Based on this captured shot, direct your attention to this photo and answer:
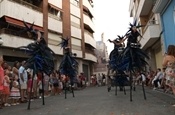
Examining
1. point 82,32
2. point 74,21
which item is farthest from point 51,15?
point 82,32

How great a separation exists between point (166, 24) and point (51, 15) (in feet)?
56.5

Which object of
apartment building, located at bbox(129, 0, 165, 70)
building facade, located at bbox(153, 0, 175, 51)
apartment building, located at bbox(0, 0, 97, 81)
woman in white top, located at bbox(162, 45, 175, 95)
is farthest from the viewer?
apartment building, located at bbox(0, 0, 97, 81)

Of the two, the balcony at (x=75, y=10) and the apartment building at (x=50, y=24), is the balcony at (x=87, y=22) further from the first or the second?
the balcony at (x=75, y=10)

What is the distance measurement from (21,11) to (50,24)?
6321 millimetres

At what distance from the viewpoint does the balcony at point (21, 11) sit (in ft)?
76.6

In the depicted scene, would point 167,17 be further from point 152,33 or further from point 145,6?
point 145,6

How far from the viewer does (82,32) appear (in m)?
40.6

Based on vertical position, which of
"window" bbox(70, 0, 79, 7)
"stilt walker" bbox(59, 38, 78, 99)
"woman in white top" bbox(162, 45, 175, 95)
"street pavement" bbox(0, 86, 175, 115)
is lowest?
"street pavement" bbox(0, 86, 175, 115)

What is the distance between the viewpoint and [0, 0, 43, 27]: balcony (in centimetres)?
2336

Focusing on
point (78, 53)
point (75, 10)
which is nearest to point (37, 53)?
point (78, 53)

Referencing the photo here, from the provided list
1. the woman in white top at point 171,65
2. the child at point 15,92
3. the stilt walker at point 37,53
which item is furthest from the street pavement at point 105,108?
the child at point 15,92

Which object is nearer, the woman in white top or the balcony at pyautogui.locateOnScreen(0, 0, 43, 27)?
the woman in white top

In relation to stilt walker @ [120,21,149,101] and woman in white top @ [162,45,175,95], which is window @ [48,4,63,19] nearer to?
stilt walker @ [120,21,149,101]

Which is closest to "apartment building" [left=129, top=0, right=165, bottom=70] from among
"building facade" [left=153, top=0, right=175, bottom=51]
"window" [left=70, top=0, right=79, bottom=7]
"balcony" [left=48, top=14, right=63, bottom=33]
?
"building facade" [left=153, top=0, right=175, bottom=51]
